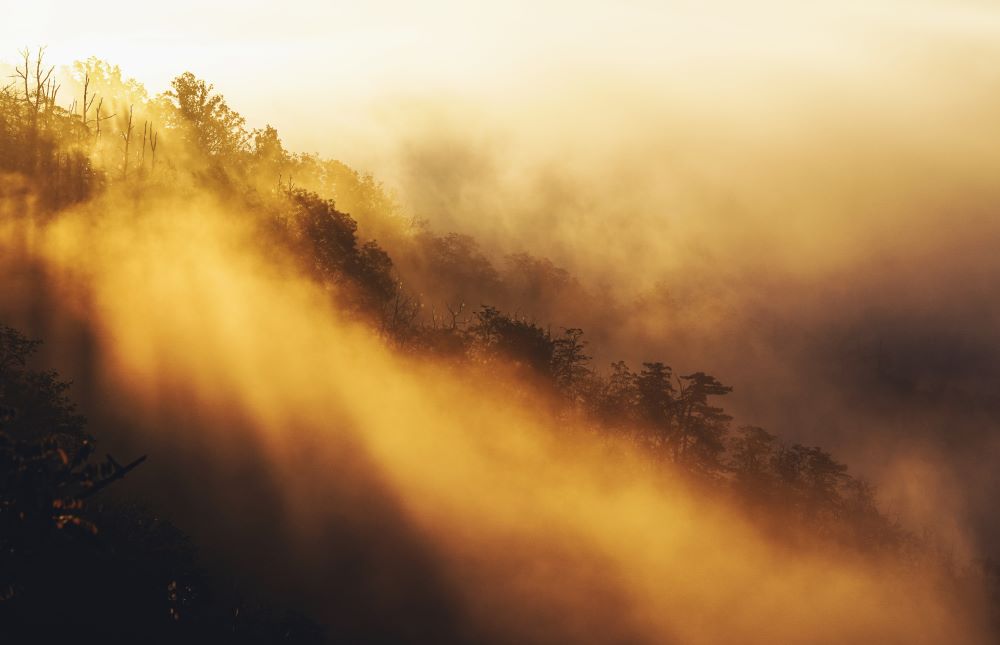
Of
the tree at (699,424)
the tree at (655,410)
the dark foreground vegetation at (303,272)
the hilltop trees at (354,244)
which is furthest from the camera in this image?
the tree at (655,410)

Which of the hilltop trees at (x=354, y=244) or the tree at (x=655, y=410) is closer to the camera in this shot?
the hilltop trees at (x=354, y=244)

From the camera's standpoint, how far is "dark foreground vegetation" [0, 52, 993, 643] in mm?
20188

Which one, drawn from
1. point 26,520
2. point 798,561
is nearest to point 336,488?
point 26,520

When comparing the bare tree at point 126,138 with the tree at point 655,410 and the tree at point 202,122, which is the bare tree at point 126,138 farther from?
the tree at point 655,410

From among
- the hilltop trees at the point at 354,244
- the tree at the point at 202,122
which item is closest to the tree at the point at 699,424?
the hilltop trees at the point at 354,244

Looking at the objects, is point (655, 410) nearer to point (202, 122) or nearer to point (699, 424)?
point (699, 424)

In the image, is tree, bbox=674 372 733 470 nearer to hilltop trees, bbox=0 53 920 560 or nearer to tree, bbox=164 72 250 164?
hilltop trees, bbox=0 53 920 560

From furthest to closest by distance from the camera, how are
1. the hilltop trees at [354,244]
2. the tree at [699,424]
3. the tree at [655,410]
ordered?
the tree at [655,410]
the tree at [699,424]
the hilltop trees at [354,244]

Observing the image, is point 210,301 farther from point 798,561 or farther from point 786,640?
point 798,561

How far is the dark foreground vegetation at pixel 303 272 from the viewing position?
20188mm

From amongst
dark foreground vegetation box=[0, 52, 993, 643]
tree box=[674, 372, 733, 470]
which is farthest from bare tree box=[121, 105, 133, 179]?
tree box=[674, 372, 733, 470]

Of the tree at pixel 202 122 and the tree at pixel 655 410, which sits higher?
the tree at pixel 202 122

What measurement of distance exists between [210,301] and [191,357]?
7.10 metres

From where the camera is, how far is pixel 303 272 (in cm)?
6216
